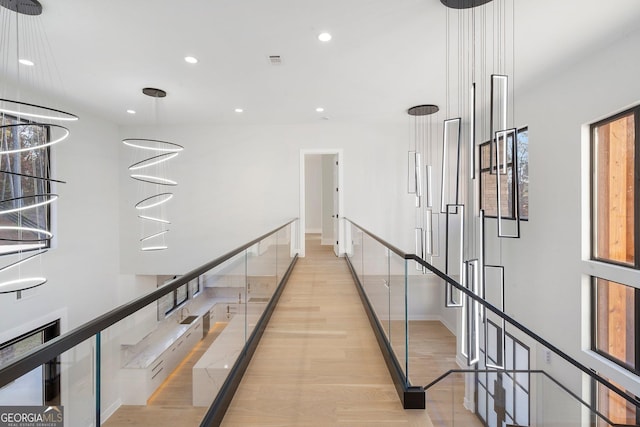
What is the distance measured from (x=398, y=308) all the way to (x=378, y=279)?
0.96 m

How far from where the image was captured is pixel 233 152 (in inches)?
314

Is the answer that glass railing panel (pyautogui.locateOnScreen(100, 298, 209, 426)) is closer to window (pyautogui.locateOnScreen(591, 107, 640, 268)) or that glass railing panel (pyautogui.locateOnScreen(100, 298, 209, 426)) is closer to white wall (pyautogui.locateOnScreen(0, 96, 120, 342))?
window (pyautogui.locateOnScreen(591, 107, 640, 268))

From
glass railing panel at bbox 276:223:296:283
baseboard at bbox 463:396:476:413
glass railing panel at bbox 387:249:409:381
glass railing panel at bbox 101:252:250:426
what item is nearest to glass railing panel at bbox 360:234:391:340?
glass railing panel at bbox 387:249:409:381

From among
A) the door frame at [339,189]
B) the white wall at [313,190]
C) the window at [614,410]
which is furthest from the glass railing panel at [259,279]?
the white wall at [313,190]

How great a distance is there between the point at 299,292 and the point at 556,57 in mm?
4910

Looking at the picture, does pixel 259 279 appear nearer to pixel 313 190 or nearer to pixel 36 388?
pixel 36 388

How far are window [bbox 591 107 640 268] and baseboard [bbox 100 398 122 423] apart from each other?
508cm

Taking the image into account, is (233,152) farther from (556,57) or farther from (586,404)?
(586,404)

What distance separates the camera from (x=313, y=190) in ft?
41.1

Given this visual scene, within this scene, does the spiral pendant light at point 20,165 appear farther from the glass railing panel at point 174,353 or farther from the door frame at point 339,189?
the door frame at point 339,189

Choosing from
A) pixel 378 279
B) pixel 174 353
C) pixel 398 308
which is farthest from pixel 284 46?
pixel 174 353

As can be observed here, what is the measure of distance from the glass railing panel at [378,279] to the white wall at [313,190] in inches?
Result: 291

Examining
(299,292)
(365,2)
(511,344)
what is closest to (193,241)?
(299,292)

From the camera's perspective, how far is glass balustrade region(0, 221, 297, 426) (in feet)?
3.49
